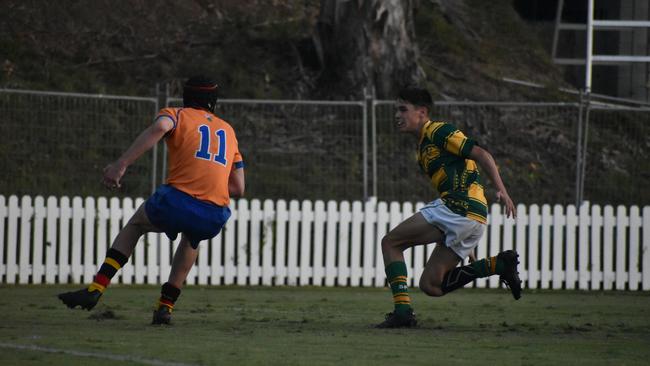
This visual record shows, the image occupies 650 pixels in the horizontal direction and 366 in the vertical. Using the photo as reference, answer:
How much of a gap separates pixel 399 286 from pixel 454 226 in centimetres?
63

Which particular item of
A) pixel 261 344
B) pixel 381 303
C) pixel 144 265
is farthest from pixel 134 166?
pixel 261 344

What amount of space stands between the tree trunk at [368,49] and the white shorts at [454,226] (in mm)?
11045

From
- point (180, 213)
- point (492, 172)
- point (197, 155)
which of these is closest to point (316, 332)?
point (180, 213)

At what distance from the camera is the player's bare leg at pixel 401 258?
9.11 m

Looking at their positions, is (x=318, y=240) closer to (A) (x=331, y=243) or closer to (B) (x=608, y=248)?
(A) (x=331, y=243)

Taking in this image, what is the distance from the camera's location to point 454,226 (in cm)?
917

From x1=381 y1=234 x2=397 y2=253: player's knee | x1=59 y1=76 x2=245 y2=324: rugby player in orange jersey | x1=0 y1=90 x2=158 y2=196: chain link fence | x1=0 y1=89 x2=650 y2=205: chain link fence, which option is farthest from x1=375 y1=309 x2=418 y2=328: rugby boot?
x1=0 y1=90 x2=158 y2=196: chain link fence

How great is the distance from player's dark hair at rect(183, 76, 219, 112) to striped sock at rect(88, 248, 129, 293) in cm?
123

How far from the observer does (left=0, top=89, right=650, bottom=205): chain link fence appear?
16.8 metres

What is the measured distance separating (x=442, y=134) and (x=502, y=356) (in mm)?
2340

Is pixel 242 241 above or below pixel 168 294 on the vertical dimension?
below

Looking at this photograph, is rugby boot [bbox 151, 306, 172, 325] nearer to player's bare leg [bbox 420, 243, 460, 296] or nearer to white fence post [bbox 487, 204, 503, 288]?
player's bare leg [bbox 420, 243, 460, 296]

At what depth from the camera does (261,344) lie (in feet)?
24.9

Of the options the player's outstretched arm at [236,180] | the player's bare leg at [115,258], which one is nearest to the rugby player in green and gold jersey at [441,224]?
the player's outstretched arm at [236,180]
